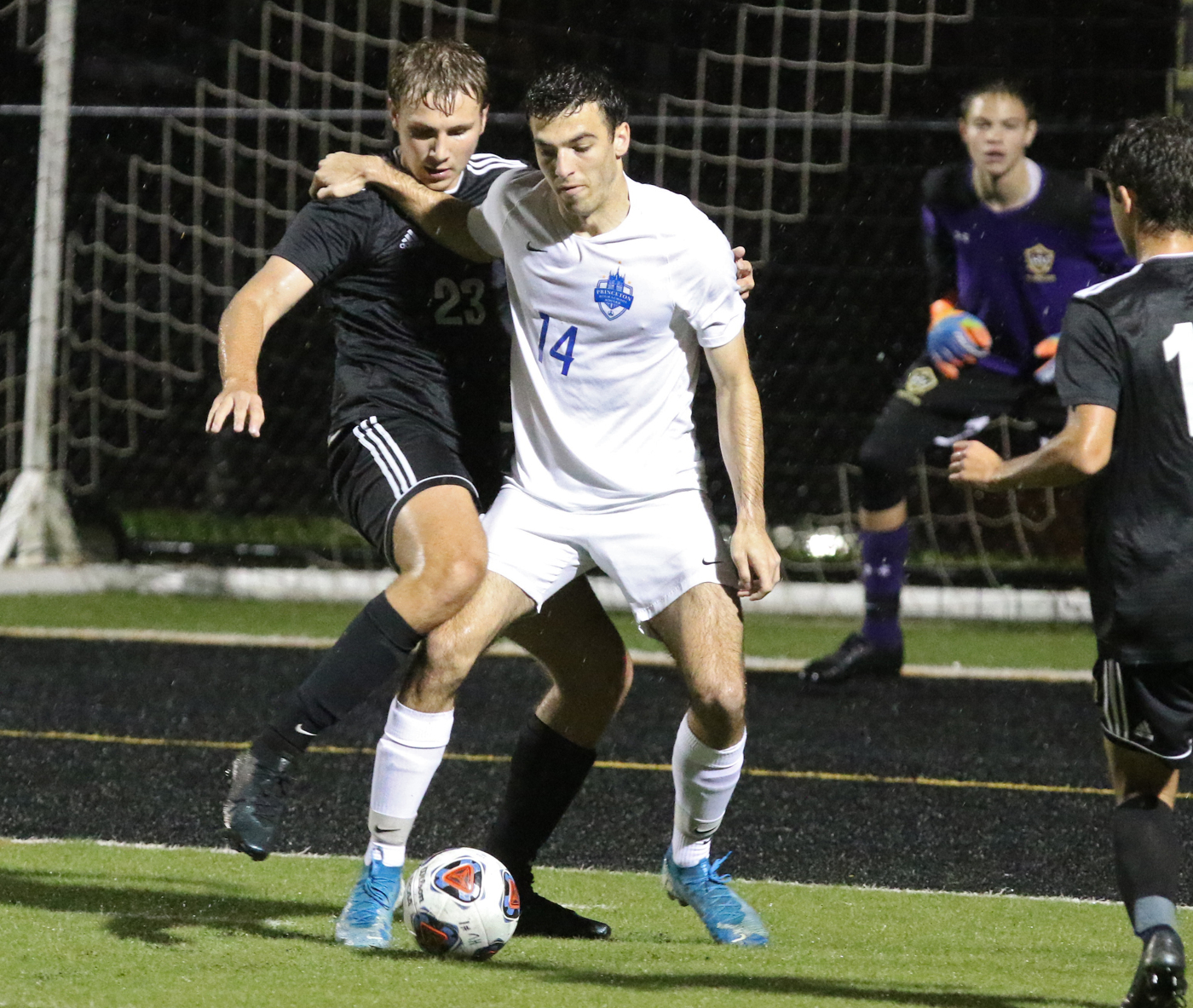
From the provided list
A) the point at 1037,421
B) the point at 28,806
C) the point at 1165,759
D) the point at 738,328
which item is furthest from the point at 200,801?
the point at 1037,421

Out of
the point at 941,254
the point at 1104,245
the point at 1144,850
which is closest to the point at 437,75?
the point at 1144,850

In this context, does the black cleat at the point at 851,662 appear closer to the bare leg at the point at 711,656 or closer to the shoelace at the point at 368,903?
the bare leg at the point at 711,656

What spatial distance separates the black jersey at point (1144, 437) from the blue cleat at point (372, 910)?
159 centimetres

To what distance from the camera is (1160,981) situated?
330cm

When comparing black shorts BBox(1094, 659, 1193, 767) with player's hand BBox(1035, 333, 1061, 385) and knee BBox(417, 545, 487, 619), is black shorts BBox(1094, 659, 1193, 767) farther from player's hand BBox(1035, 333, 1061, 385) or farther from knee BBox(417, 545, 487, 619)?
player's hand BBox(1035, 333, 1061, 385)

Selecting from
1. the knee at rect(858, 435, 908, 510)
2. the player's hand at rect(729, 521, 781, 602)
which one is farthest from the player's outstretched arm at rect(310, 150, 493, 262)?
the knee at rect(858, 435, 908, 510)

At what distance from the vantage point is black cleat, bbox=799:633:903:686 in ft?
27.7

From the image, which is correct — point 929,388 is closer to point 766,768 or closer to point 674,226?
point 766,768

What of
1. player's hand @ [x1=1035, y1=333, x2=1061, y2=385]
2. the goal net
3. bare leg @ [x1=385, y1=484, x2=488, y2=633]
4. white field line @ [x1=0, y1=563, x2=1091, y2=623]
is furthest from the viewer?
the goal net

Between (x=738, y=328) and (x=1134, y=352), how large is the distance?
3.56 feet

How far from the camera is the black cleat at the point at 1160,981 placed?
10.8 ft

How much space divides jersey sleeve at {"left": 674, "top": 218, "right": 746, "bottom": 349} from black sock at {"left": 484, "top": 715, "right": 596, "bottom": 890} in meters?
1.01

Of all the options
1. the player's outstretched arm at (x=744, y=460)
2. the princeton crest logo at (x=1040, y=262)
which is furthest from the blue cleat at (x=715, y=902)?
the princeton crest logo at (x=1040, y=262)

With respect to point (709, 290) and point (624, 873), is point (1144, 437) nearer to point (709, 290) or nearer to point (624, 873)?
point (709, 290)
